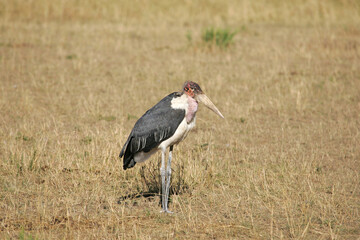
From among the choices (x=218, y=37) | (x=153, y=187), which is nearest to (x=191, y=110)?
(x=153, y=187)

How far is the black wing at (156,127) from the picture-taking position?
486 cm

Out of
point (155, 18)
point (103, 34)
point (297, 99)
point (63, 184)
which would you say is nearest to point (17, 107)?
point (63, 184)

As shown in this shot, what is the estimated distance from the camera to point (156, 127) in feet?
16.0

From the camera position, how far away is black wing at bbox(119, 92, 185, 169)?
486 centimetres

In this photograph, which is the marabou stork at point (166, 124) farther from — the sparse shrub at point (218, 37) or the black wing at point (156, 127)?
the sparse shrub at point (218, 37)

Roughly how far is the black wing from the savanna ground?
620mm

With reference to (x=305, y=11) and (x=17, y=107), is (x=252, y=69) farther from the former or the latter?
(x=305, y=11)

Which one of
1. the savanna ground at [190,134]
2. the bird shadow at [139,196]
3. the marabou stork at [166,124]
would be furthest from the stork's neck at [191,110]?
the bird shadow at [139,196]

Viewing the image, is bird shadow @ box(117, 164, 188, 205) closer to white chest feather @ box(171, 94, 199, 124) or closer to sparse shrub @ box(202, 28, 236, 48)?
white chest feather @ box(171, 94, 199, 124)

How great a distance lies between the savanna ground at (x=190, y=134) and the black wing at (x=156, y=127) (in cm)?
62

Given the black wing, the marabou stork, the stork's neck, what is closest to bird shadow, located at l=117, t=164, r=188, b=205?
the marabou stork

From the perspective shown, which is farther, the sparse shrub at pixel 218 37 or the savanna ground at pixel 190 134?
the sparse shrub at pixel 218 37

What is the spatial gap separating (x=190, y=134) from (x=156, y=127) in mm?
2756

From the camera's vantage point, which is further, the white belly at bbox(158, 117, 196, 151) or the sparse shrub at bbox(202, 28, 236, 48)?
the sparse shrub at bbox(202, 28, 236, 48)
